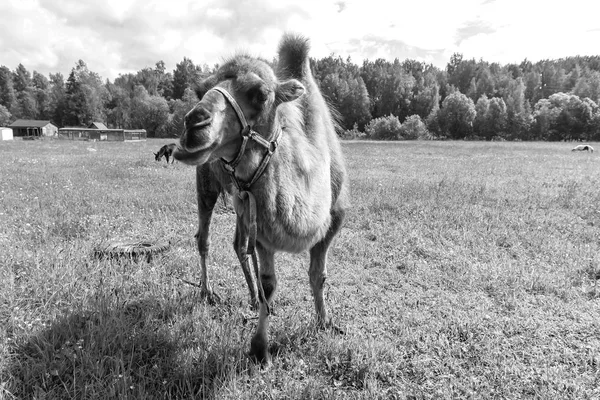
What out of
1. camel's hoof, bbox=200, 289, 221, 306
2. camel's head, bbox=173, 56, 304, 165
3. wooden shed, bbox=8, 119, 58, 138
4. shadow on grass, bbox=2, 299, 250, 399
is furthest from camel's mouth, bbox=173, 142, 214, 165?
wooden shed, bbox=8, 119, 58, 138

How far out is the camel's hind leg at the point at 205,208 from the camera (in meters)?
4.50

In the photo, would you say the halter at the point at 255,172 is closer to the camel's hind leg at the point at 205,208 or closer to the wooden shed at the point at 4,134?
the camel's hind leg at the point at 205,208

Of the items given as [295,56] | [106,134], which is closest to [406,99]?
[106,134]

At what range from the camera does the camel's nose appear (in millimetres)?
2115

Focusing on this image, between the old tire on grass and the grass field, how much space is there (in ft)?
0.53

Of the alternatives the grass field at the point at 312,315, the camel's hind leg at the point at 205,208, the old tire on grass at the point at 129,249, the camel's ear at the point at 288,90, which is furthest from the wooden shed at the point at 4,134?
the camel's ear at the point at 288,90

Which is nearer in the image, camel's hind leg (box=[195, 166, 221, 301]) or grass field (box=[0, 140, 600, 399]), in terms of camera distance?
grass field (box=[0, 140, 600, 399])

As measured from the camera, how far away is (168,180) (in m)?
12.7

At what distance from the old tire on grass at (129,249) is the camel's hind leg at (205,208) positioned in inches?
38.0

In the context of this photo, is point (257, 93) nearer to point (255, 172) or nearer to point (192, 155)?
point (255, 172)

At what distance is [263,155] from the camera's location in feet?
8.61

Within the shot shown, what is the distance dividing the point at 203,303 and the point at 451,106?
97.4 m

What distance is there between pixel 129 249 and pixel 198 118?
3.71m

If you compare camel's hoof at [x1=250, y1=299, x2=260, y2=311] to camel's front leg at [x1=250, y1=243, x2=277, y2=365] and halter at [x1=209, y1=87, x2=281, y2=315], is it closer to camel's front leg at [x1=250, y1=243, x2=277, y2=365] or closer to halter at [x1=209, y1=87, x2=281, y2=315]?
camel's front leg at [x1=250, y1=243, x2=277, y2=365]
